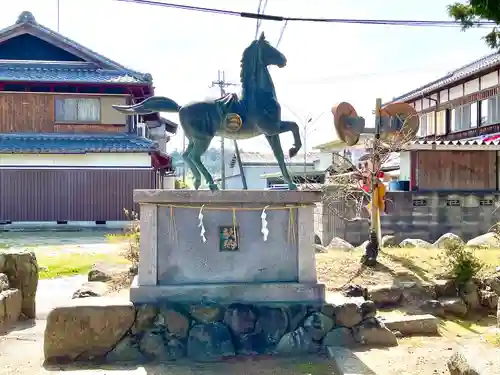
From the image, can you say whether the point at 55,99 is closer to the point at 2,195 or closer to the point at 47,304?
the point at 2,195

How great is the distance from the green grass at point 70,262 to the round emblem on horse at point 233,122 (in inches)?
216

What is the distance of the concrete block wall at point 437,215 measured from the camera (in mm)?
15367

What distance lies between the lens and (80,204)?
22.2 meters

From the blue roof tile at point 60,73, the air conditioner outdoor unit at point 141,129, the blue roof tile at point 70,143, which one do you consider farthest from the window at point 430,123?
the air conditioner outdoor unit at point 141,129

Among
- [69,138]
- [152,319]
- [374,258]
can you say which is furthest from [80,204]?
[152,319]

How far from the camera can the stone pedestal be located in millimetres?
5906

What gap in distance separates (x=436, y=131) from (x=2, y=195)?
19.8 metres

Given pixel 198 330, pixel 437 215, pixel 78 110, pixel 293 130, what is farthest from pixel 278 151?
pixel 78 110

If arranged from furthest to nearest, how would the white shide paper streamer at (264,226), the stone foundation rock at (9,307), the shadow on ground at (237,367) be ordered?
the stone foundation rock at (9,307) → the white shide paper streamer at (264,226) → the shadow on ground at (237,367)

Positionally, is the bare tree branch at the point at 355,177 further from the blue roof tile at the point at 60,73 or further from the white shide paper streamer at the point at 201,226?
the blue roof tile at the point at 60,73

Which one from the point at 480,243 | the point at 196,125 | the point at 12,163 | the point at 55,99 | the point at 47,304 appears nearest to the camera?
the point at 196,125

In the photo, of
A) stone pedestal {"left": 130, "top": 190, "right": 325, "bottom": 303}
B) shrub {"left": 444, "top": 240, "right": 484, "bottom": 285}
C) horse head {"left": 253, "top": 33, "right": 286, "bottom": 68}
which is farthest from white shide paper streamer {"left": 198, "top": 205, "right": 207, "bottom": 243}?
shrub {"left": 444, "top": 240, "right": 484, "bottom": 285}

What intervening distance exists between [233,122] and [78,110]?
19087 millimetres

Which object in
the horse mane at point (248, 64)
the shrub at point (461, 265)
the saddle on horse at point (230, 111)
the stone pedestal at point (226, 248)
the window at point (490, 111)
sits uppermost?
the window at point (490, 111)
